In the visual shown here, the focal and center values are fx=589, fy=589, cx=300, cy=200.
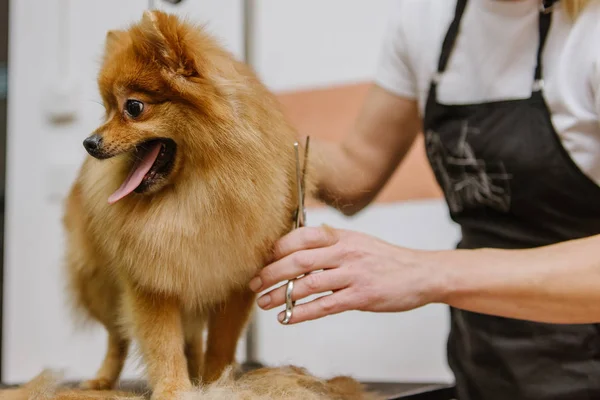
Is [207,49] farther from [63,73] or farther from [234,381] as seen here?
[63,73]

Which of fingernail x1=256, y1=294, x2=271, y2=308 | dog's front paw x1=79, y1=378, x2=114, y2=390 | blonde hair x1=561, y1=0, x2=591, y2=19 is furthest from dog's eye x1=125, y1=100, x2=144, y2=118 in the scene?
blonde hair x1=561, y1=0, x2=591, y2=19

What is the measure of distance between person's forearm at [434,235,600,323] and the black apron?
0.18m

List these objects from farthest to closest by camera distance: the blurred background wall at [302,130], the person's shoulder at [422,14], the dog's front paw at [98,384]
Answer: the blurred background wall at [302,130] < the person's shoulder at [422,14] < the dog's front paw at [98,384]

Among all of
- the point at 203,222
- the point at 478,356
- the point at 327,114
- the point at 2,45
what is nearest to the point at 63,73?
the point at 2,45

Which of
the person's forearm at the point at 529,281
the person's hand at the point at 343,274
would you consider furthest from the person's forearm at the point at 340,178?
the person's forearm at the point at 529,281

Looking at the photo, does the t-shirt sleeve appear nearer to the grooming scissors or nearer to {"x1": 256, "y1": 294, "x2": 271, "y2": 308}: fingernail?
the grooming scissors

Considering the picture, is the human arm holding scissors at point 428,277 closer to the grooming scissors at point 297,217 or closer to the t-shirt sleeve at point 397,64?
the grooming scissors at point 297,217

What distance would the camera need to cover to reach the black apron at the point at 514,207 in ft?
3.43

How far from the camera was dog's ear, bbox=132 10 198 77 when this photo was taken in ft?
2.35

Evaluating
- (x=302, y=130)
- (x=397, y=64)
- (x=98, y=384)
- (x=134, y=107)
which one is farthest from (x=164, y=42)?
(x=302, y=130)

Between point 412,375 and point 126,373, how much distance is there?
3.26 feet

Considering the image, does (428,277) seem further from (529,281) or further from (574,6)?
(574,6)

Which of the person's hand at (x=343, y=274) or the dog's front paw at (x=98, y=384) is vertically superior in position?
the person's hand at (x=343, y=274)

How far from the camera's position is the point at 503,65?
1.13 m
